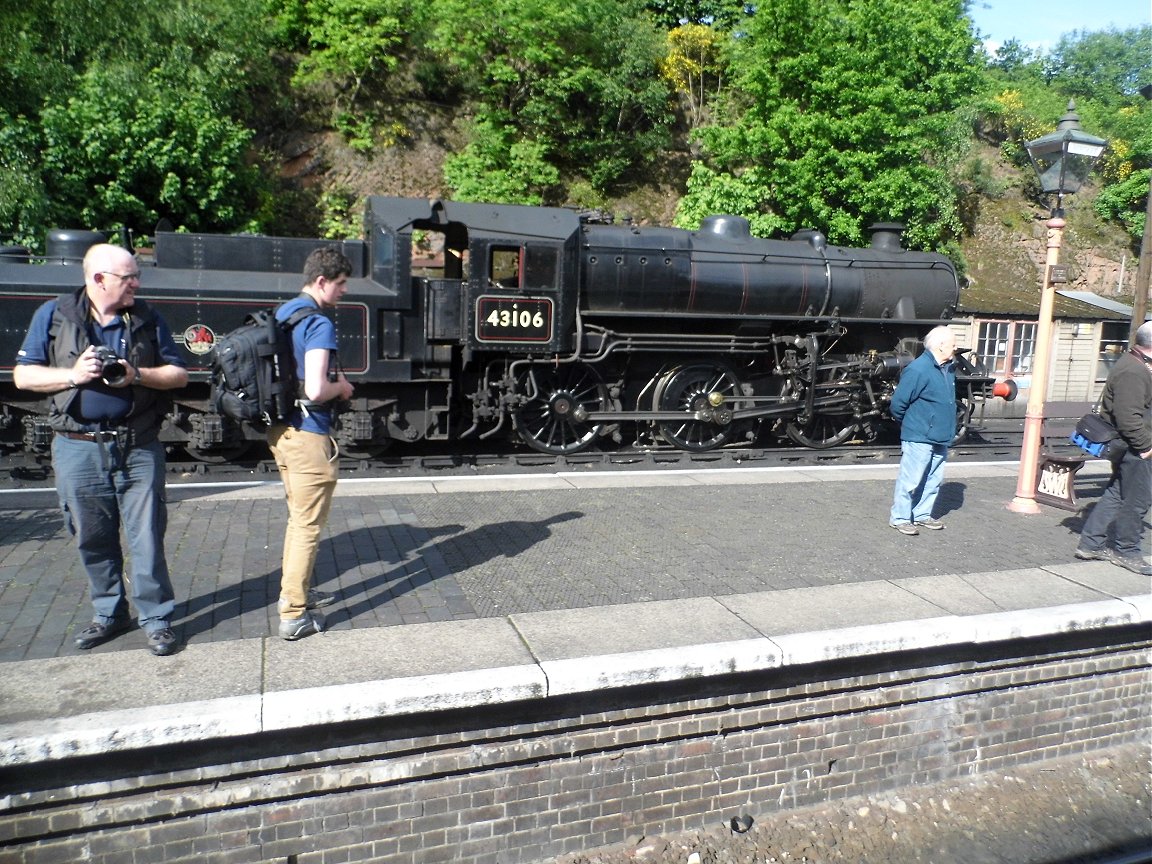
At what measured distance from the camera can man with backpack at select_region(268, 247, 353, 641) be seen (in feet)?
13.7

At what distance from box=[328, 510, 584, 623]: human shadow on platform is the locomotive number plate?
3.45m

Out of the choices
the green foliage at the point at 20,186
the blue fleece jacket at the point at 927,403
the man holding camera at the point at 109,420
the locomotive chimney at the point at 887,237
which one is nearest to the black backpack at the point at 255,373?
the man holding camera at the point at 109,420

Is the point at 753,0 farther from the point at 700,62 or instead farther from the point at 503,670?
the point at 503,670

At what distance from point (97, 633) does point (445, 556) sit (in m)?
2.20

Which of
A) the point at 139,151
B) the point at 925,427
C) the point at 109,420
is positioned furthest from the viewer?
the point at 139,151

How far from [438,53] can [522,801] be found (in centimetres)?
2400

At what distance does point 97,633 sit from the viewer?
4113 millimetres

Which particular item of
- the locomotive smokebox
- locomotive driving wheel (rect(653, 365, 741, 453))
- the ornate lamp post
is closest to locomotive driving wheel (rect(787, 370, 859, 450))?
locomotive driving wheel (rect(653, 365, 741, 453))

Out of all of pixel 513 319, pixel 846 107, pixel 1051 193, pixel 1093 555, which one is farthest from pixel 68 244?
pixel 846 107

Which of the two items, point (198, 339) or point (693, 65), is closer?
point (198, 339)

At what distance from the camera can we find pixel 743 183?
2041cm

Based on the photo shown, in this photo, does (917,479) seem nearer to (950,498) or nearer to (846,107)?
(950,498)

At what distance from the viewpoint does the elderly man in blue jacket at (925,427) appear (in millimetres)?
6809

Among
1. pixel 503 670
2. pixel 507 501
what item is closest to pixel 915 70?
pixel 507 501
